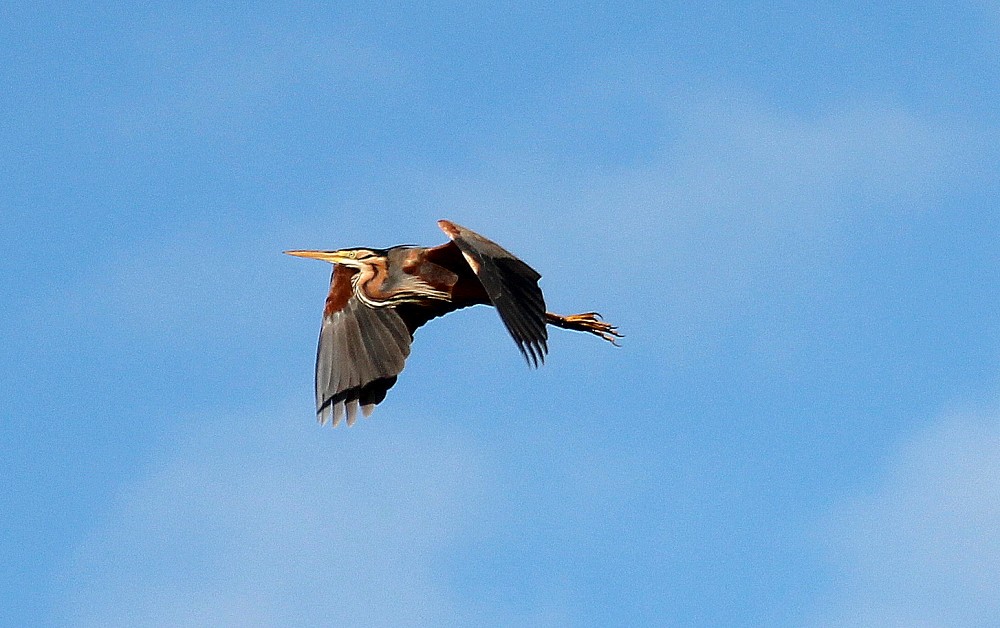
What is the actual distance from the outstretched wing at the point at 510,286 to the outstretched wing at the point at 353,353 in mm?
1478

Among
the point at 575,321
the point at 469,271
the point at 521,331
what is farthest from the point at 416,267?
the point at 521,331

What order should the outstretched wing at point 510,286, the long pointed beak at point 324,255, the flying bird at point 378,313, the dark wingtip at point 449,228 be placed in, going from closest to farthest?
the outstretched wing at point 510,286
the dark wingtip at point 449,228
the flying bird at point 378,313
the long pointed beak at point 324,255

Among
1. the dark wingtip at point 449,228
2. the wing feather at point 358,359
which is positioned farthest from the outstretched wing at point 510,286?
the wing feather at point 358,359

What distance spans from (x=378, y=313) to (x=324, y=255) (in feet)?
2.70

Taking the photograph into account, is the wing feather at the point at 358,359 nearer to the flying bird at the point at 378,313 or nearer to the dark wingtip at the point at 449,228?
the flying bird at the point at 378,313

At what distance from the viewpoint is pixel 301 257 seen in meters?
14.4

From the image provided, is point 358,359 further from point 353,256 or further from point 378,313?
point 353,256

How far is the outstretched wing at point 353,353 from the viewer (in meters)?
13.8

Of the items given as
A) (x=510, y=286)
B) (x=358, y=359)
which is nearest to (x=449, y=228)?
(x=510, y=286)

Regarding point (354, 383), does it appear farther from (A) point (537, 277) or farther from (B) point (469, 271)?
(A) point (537, 277)

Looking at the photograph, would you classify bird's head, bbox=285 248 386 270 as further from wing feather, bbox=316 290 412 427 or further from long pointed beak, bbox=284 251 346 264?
wing feather, bbox=316 290 412 427

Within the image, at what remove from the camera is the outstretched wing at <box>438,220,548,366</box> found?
11258 millimetres

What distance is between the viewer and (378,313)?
13.8 meters

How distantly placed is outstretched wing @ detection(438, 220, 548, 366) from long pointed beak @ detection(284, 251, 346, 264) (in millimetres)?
1749
